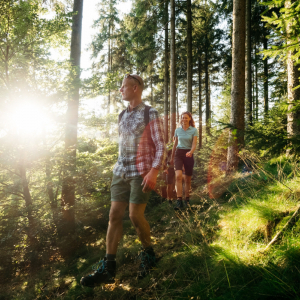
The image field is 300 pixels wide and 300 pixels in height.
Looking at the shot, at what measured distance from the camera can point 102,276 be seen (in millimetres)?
2264

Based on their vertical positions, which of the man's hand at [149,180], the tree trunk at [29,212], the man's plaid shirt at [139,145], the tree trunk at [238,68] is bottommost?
the tree trunk at [29,212]

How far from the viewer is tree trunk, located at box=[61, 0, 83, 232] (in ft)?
19.3

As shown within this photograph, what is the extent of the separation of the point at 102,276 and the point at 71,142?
516 centimetres

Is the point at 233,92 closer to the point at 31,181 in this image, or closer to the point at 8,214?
the point at 31,181

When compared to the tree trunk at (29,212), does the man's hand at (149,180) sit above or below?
above

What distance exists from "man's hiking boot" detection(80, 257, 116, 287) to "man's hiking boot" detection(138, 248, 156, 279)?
37cm

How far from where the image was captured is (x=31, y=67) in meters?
5.80

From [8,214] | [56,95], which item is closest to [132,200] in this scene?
[8,214]

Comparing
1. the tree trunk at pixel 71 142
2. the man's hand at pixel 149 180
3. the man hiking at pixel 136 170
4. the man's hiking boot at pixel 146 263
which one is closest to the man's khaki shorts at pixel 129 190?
the man hiking at pixel 136 170

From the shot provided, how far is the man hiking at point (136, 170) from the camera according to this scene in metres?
2.46

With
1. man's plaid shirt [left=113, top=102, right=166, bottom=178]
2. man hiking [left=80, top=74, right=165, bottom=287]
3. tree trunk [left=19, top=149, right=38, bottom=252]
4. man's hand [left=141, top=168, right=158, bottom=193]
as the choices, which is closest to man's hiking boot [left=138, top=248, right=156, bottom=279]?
man hiking [left=80, top=74, right=165, bottom=287]

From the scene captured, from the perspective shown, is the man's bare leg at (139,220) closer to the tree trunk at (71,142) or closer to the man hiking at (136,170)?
the man hiking at (136,170)

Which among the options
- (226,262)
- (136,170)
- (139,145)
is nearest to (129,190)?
(136,170)

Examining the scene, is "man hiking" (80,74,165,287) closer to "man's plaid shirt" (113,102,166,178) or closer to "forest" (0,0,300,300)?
"man's plaid shirt" (113,102,166,178)
